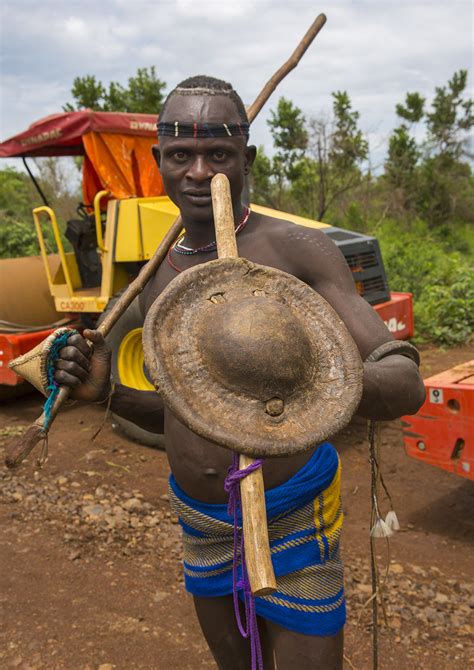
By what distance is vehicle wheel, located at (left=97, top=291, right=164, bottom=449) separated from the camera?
5.09 m

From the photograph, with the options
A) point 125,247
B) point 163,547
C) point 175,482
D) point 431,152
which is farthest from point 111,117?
point 431,152

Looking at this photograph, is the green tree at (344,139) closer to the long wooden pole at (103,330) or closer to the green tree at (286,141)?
the green tree at (286,141)

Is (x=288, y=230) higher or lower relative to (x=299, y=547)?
higher

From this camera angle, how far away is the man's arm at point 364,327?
1364 millimetres

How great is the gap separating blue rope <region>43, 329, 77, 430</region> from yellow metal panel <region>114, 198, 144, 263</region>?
3912 millimetres

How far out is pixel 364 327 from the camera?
1.50 m

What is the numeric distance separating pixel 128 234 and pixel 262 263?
13.0 ft

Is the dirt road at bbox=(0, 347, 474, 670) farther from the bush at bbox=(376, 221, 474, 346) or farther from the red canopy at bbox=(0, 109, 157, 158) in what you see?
the bush at bbox=(376, 221, 474, 346)

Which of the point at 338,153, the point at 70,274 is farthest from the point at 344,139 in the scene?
the point at 70,274

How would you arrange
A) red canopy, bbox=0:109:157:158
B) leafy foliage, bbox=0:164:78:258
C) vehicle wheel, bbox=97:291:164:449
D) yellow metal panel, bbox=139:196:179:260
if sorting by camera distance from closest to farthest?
1. vehicle wheel, bbox=97:291:164:449
2. yellow metal panel, bbox=139:196:179:260
3. red canopy, bbox=0:109:157:158
4. leafy foliage, bbox=0:164:78:258

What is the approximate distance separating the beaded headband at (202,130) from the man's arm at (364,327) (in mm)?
289

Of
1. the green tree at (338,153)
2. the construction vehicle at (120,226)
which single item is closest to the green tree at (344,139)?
the green tree at (338,153)

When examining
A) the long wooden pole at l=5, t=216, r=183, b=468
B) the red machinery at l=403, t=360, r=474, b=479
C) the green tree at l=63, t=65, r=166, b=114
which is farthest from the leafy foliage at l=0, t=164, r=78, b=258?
the long wooden pole at l=5, t=216, r=183, b=468

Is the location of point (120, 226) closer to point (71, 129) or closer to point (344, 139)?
point (71, 129)
